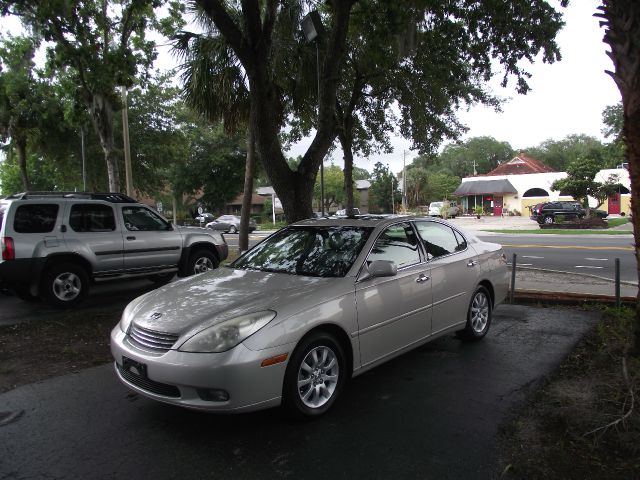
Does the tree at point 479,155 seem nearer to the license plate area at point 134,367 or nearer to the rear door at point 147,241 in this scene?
the rear door at point 147,241

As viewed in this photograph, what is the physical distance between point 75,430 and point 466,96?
1264 centimetres

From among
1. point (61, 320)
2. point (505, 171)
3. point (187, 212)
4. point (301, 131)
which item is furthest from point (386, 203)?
point (61, 320)

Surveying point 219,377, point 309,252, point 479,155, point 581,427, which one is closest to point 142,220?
point 309,252

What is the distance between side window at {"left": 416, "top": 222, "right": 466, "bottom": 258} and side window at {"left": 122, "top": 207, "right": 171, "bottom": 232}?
5714 mm

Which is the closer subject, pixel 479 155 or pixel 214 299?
pixel 214 299

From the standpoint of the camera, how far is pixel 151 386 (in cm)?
351

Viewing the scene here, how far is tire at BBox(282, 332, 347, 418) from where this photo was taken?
11.5 ft

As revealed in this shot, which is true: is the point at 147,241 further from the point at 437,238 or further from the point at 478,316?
the point at 478,316

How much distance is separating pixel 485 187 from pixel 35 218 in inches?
2031

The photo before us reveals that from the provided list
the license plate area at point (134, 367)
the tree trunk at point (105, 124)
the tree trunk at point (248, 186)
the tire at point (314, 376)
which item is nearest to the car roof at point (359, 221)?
the tire at point (314, 376)

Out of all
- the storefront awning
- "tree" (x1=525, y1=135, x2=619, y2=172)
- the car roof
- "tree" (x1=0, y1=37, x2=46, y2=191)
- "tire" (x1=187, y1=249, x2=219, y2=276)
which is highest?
"tree" (x1=525, y1=135, x2=619, y2=172)

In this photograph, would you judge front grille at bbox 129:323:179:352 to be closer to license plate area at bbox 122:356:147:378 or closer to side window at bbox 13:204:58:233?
license plate area at bbox 122:356:147:378

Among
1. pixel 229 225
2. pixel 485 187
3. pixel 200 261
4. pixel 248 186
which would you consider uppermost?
pixel 485 187

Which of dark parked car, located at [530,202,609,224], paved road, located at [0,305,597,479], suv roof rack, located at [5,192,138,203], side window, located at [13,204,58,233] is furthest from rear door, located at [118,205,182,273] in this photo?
dark parked car, located at [530,202,609,224]
